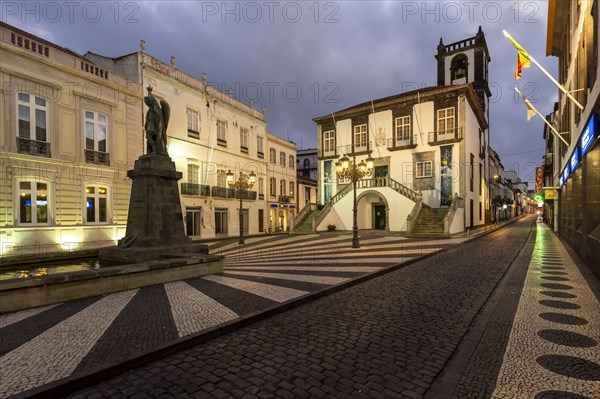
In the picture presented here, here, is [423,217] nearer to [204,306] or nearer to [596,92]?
[596,92]

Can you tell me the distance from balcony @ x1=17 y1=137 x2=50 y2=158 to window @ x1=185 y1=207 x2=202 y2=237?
9173 mm

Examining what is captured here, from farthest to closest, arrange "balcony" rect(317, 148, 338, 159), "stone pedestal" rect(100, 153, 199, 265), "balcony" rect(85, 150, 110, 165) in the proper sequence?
"balcony" rect(317, 148, 338, 159) → "balcony" rect(85, 150, 110, 165) → "stone pedestal" rect(100, 153, 199, 265)

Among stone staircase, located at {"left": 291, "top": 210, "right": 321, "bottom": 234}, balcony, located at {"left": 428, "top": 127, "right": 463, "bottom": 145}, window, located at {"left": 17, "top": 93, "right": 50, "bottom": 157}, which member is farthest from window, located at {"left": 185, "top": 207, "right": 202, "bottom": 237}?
balcony, located at {"left": 428, "top": 127, "right": 463, "bottom": 145}

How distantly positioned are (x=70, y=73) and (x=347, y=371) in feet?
65.1

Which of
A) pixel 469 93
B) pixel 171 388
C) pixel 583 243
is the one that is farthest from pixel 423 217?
pixel 171 388

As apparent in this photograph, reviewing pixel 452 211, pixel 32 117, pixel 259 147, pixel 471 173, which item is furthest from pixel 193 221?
pixel 471 173

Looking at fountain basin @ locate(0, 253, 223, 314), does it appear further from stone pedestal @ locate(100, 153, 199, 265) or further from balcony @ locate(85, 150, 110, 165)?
balcony @ locate(85, 150, 110, 165)

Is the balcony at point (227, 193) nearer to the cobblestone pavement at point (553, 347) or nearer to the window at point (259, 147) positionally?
the window at point (259, 147)

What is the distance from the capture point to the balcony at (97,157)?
55.9 ft

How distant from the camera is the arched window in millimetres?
34469

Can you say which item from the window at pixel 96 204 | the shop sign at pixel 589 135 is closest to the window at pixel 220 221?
the window at pixel 96 204

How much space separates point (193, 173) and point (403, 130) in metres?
18.4

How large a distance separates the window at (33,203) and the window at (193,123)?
1050 centimetres

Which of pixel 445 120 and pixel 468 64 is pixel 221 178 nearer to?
pixel 445 120
